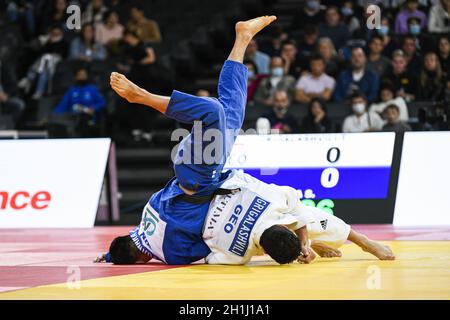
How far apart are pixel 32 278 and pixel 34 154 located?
253 inches

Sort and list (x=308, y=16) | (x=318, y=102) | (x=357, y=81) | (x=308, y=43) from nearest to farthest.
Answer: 1. (x=318, y=102)
2. (x=357, y=81)
3. (x=308, y=43)
4. (x=308, y=16)

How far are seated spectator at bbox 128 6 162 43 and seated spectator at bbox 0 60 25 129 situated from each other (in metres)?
2.26

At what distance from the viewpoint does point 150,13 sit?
57.6 feet

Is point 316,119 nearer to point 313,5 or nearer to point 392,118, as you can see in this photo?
point 392,118

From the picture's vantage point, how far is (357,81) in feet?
46.5

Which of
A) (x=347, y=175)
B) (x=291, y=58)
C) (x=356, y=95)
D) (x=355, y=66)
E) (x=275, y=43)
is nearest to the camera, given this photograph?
Answer: (x=347, y=175)

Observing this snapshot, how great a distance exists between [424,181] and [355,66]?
3.45 m

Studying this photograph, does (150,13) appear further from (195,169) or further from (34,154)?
(195,169)

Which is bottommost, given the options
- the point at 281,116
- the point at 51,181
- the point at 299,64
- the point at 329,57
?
the point at 51,181

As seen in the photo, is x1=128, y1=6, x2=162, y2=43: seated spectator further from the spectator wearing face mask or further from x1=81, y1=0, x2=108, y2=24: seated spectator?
the spectator wearing face mask

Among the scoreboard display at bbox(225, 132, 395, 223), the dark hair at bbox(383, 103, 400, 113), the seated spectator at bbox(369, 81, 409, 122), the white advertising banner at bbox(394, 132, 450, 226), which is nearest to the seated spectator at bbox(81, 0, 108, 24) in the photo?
the seated spectator at bbox(369, 81, 409, 122)

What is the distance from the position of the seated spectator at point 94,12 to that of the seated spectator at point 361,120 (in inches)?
230

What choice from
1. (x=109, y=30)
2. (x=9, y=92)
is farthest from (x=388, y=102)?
(x=9, y=92)
